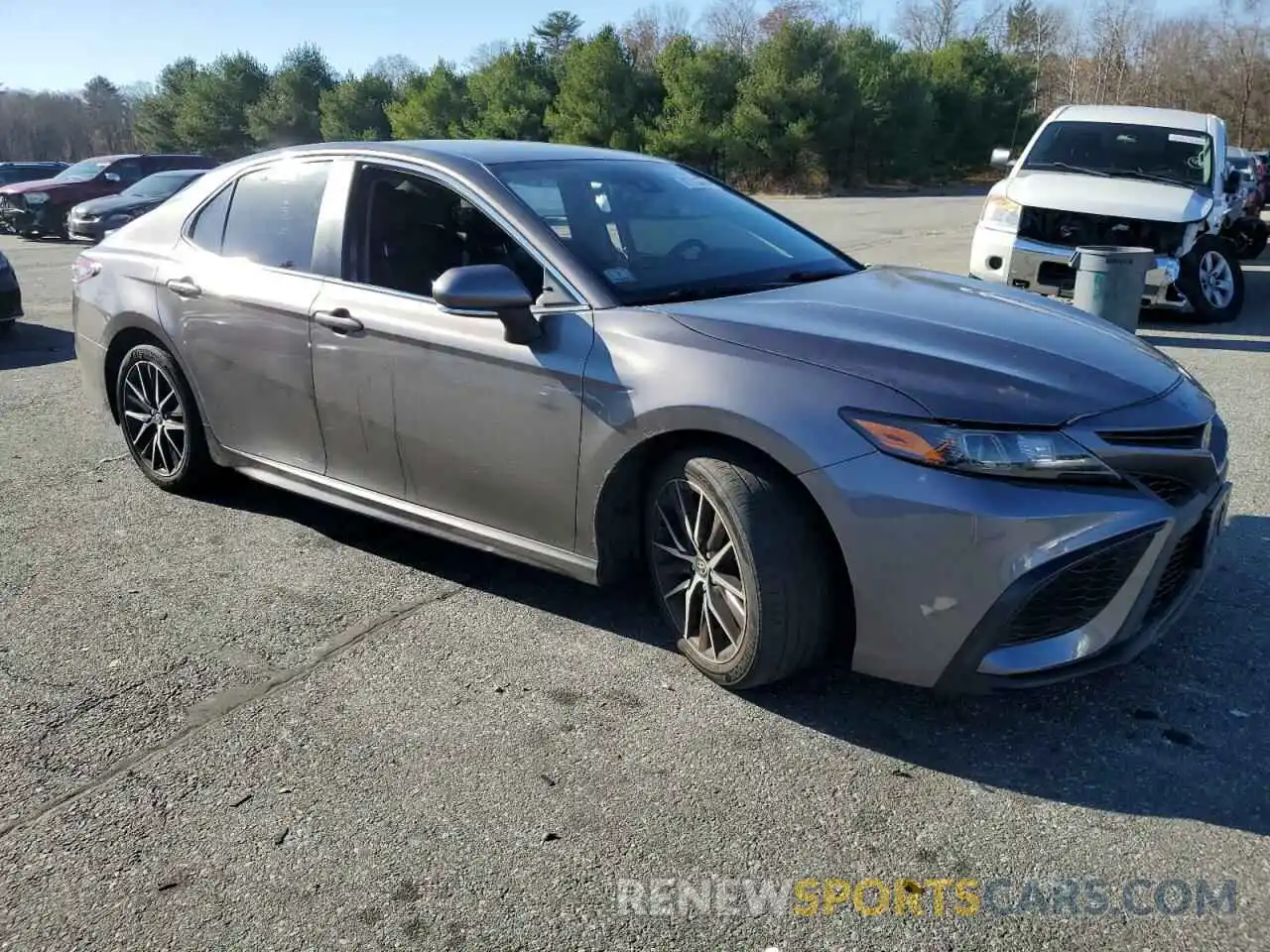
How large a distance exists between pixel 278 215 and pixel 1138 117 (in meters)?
8.91

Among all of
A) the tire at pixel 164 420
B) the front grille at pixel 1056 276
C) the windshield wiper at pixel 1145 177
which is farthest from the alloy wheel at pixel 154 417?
the windshield wiper at pixel 1145 177

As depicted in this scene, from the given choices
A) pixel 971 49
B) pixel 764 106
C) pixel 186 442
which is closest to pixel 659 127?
pixel 764 106

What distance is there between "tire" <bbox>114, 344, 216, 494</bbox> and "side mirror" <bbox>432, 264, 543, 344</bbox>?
194 centimetres

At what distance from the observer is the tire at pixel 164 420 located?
4758 mm

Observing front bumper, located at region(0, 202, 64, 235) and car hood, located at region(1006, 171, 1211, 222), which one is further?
front bumper, located at region(0, 202, 64, 235)

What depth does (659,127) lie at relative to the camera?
4350cm

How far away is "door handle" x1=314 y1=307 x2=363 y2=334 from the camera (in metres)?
3.87

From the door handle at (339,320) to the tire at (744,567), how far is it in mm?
1309

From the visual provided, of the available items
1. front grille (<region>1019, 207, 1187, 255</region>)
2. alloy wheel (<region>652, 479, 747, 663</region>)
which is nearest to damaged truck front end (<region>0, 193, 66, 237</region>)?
front grille (<region>1019, 207, 1187, 255</region>)

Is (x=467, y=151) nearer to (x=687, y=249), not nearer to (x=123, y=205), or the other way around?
(x=687, y=249)

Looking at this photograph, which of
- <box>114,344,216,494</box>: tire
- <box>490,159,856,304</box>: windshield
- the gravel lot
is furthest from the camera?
<box>114,344,216,494</box>: tire

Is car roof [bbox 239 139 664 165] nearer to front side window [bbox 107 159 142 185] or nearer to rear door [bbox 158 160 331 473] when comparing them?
rear door [bbox 158 160 331 473]

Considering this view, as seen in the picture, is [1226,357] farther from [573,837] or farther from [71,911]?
[71,911]

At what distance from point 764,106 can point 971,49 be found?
1255 centimetres
